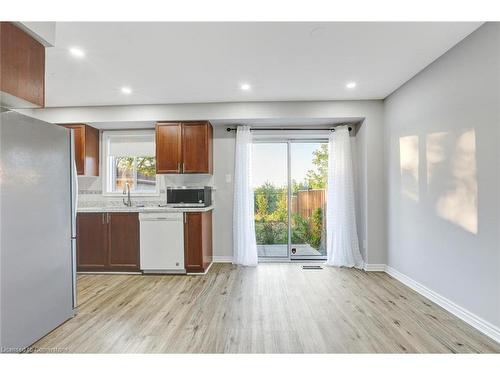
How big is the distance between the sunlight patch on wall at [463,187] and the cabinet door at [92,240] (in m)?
4.36

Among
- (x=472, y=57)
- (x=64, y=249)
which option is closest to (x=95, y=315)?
(x=64, y=249)

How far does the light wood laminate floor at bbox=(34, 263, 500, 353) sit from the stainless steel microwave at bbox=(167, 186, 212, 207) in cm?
114

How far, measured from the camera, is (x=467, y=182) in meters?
2.49

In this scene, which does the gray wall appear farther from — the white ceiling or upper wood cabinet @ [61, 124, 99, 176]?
upper wood cabinet @ [61, 124, 99, 176]

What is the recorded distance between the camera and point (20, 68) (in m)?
1.89

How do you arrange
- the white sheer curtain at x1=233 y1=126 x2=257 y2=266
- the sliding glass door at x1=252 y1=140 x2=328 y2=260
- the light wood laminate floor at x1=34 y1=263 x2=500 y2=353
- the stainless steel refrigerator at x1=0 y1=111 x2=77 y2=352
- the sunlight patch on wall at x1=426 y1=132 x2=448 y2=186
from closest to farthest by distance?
1. the stainless steel refrigerator at x1=0 y1=111 x2=77 y2=352
2. the light wood laminate floor at x1=34 y1=263 x2=500 y2=353
3. the sunlight patch on wall at x1=426 y1=132 x2=448 y2=186
4. the white sheer curtain at x1=233 y1=126 x2=257 y2=266
5. the sliding glass door at x1=252 y1=140 x2=328 y2=260

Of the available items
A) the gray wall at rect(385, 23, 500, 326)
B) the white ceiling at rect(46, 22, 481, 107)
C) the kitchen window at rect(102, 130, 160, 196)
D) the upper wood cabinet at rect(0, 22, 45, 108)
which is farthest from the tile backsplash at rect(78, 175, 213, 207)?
the gray wall at rect(385, 23, 500, 326)

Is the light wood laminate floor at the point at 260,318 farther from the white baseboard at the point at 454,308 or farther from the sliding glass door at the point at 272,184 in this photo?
the sliding glass door at the point at 272,184

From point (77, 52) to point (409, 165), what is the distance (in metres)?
3.87

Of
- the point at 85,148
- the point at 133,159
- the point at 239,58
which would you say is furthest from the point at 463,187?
the point at 85,148

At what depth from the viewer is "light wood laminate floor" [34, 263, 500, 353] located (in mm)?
2178

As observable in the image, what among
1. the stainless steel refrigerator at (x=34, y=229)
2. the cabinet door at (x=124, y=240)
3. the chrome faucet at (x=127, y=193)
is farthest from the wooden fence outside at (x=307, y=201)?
the stainless steel refrigerator at (x=34, y=229)

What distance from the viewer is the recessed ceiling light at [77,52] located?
2.63 m

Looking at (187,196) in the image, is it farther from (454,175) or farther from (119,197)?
(454,175)
